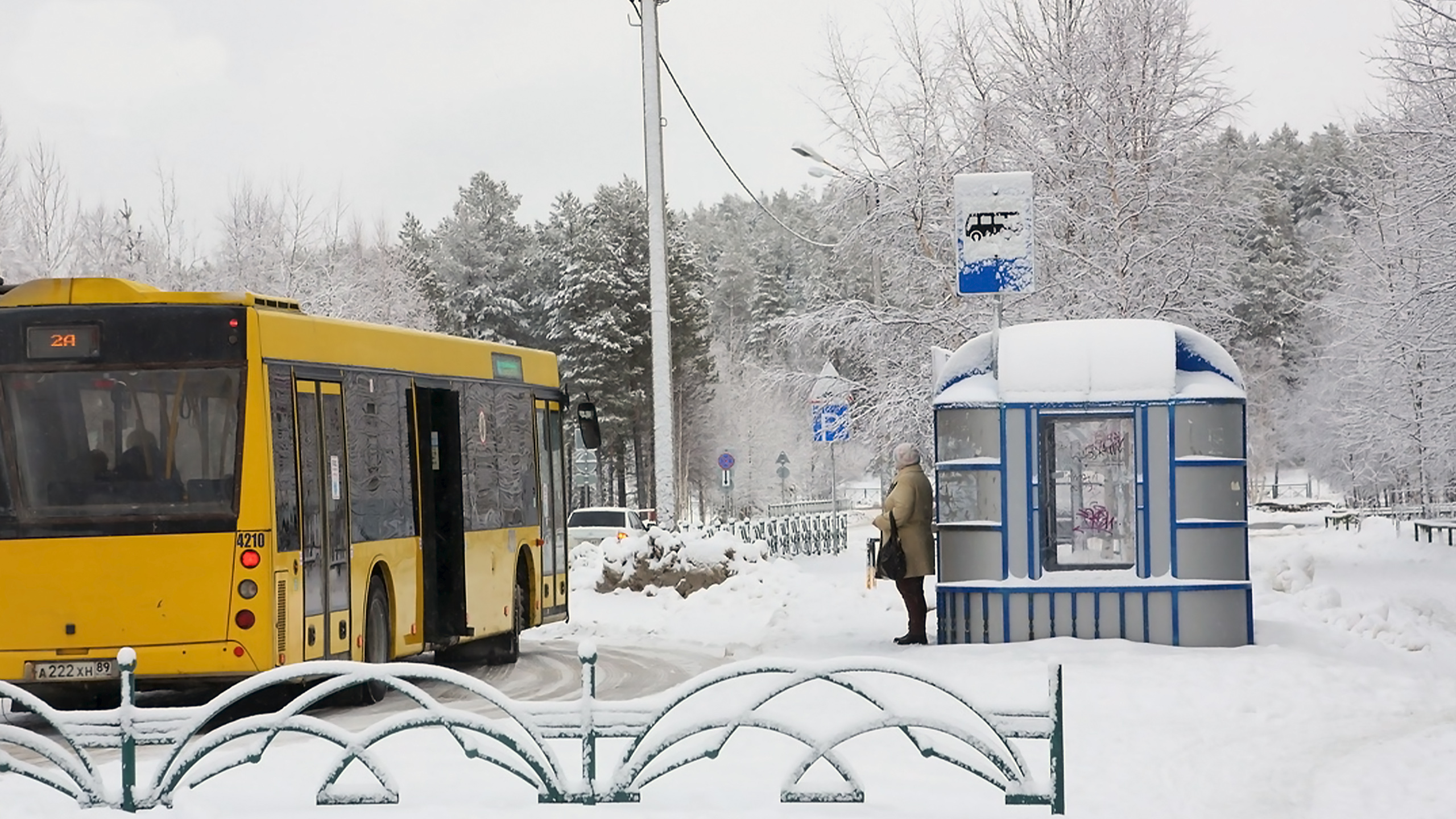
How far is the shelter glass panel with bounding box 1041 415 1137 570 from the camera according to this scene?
53.7ft

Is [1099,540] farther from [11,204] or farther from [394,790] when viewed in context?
[11,204]

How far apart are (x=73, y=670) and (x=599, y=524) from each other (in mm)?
28675

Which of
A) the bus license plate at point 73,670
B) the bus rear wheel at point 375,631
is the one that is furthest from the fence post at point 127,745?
the bus rear wheel at point 375,631

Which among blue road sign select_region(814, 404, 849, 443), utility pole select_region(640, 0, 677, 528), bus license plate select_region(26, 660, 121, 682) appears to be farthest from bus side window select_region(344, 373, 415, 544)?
blue road sign select_region(814, 404, 849, 443)

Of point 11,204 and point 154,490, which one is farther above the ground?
point 11,204

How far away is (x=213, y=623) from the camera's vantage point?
42.4 feet

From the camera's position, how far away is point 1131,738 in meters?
11.8

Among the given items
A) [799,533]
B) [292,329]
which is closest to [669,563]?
[292,329]

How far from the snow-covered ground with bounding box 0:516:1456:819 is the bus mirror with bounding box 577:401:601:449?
94.2 inches

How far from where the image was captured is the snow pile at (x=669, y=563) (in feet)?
86.1

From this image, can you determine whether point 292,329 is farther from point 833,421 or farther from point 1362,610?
point 833,421

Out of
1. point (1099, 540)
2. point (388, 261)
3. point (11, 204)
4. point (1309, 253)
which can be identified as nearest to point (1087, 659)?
point (1099, 540)

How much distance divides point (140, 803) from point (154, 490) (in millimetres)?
4674

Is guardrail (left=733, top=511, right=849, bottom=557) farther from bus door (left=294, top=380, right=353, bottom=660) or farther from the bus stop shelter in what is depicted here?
bus door (left=294, top=380, right=353, bottom=660)
